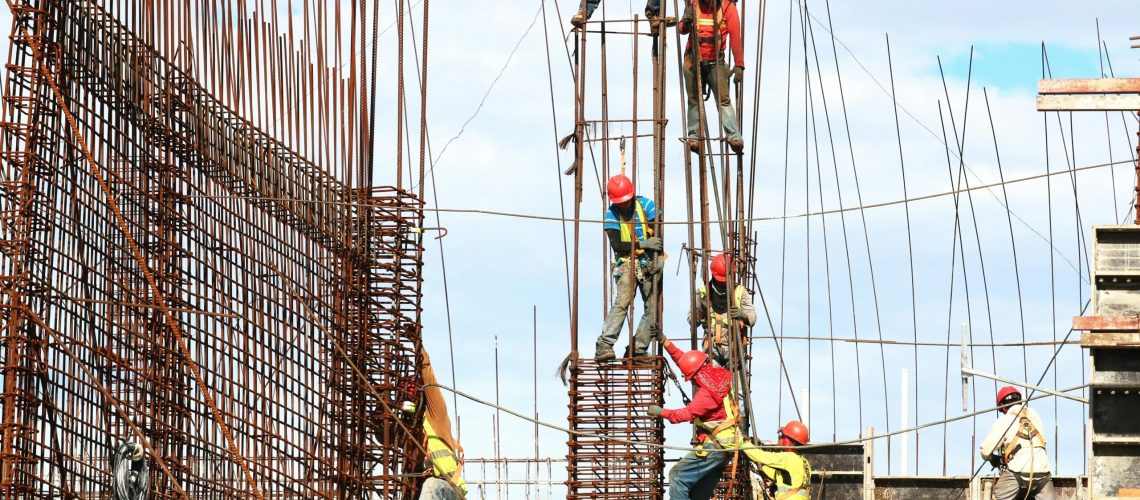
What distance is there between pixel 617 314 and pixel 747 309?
2.27 m

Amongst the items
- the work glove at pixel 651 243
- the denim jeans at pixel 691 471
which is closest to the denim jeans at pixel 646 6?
the work glove at pixel 651 243

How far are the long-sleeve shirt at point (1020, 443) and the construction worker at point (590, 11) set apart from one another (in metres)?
6.46

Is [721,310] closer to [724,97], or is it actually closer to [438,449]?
[724,97]

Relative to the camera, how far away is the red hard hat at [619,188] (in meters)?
21.0

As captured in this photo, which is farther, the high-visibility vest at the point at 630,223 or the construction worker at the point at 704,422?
the high-visibility vest at the point at 630,223

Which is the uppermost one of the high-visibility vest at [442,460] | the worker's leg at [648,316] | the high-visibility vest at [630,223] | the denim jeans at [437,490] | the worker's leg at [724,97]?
the worker's leg at [724,97]

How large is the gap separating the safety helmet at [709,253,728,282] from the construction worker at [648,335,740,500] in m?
2.78

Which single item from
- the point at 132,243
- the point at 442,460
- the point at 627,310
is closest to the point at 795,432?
the point at 627,310

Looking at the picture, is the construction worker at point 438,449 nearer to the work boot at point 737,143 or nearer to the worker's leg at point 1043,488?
the work boot at point 737,143

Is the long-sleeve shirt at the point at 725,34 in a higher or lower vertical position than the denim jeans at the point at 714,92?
higher

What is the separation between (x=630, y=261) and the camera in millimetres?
21172

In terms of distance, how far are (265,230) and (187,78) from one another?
6.54 feet

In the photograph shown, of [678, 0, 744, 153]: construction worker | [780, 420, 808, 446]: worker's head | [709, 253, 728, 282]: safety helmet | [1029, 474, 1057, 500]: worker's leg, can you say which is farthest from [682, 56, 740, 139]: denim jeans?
[1029, 474, 1057, 500]: worker's leg

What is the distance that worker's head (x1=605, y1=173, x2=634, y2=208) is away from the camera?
21.0m
